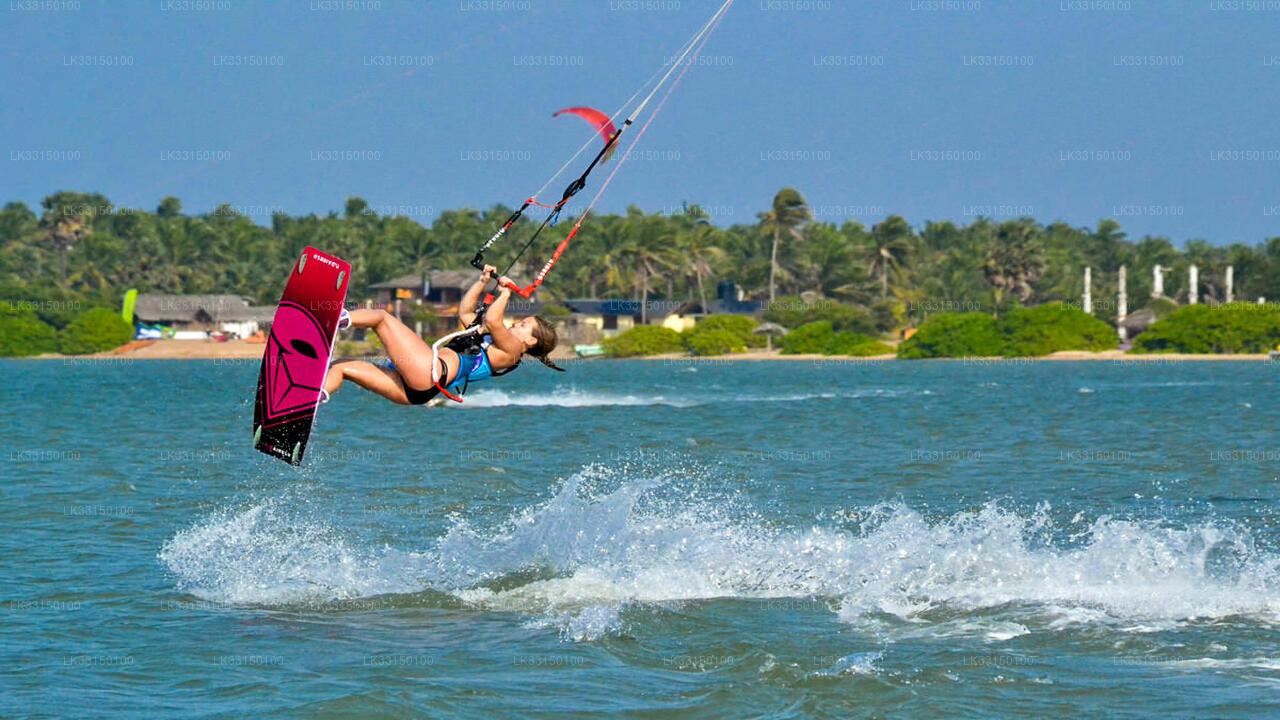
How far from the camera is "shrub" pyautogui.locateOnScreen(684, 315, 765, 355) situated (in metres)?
82.2

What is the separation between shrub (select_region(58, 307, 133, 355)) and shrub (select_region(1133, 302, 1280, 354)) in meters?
62.6

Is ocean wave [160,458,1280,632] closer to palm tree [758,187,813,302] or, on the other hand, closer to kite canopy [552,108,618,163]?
kite canopy [552,108,618,163]

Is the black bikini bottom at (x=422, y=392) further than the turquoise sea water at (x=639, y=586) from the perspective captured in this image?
Yes

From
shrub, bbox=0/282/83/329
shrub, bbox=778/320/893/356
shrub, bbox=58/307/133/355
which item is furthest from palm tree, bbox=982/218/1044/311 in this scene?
shrub, bbox=0/282/83/329

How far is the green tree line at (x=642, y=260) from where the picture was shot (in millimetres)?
91375

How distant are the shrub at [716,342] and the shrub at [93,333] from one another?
3549 cm

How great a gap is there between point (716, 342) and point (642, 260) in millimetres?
12444

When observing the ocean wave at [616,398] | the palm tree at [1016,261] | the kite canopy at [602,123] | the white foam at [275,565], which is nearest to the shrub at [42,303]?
the ocean wave at [616,398]

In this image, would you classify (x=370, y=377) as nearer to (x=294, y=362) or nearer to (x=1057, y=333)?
(x=294, y=362)

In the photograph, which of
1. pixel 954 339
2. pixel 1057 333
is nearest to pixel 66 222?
pixel 954 339

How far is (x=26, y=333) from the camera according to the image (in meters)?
86.0

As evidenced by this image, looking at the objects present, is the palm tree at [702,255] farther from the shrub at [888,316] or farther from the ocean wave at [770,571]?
the ocean wave at [770,571]

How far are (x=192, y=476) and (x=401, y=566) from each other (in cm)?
819

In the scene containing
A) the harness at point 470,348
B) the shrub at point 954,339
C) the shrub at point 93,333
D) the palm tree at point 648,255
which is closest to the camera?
the harness at point 470,348
